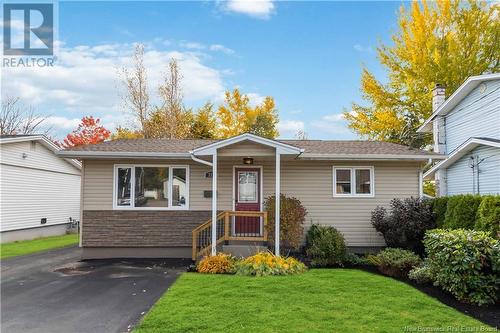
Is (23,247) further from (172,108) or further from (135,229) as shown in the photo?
(172,108)

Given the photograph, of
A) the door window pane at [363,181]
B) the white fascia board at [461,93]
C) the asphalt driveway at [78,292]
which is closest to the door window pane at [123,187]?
the asphalt driveway at [78,292]

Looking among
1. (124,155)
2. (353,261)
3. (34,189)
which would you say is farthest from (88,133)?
(353,261)

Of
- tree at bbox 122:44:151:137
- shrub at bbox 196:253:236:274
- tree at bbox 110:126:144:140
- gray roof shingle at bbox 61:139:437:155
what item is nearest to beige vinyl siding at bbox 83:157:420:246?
gray roof shingle at bbox 61:139:437:155

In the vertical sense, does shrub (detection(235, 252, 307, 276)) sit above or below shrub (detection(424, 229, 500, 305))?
below

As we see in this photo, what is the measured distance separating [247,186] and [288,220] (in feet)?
5.98

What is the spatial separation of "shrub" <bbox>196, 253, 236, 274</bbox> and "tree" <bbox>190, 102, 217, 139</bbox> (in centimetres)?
1821

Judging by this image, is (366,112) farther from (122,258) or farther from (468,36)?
(122,258)

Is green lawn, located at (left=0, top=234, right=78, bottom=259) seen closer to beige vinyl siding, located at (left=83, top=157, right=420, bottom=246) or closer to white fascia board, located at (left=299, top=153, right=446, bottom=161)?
beige vinyl siding, located at (left=83, top=157, right=420, bottom=246)

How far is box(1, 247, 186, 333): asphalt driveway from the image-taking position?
533 centimetres

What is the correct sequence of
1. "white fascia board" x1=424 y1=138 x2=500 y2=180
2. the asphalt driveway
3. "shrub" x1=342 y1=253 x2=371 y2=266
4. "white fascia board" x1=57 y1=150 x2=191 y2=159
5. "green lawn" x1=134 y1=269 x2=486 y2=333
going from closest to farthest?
"green lawn" x1=134 y1=269 x2=486 y2=333, the asphalt driveway, "shrub" x1=342 y1=253 x2=371 y2=266, "white fascia board" x1=57 y1=150 x2=191 y2=159, "white fascia board" x1=424 y1=138 x2=500 y2=180

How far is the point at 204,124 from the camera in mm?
27453

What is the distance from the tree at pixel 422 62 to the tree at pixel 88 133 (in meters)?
19.2

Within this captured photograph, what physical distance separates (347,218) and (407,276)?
10.4 feet

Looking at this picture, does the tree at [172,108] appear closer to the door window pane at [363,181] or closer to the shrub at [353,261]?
the door window pane at [363,181]
